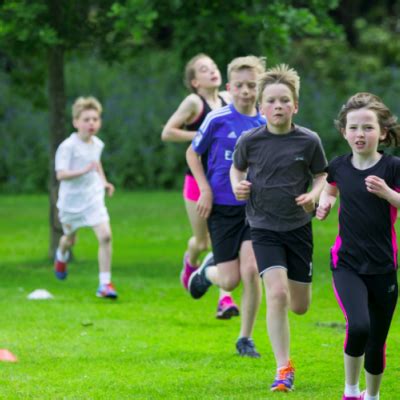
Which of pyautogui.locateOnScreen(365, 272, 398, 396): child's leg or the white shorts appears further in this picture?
the white shorts

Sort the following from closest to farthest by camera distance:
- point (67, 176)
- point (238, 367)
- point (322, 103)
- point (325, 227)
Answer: point (238, 367) → point (67, 176) → point (325, 227) → point (322, 103)

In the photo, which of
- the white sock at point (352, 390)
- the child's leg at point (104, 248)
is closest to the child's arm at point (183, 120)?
the child's leg at point (104, 248)

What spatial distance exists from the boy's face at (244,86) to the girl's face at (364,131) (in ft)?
6.09

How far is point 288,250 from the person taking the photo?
7285 millimetres

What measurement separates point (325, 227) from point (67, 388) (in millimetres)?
10738

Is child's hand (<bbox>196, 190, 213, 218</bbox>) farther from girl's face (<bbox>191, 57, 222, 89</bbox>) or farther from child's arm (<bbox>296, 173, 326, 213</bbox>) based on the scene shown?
girl's face (<bbox>191, 57, 222, 89</bbox>)

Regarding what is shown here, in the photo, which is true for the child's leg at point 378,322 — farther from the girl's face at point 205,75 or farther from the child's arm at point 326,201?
the girl's face at point 205,75

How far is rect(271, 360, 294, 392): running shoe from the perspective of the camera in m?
7.01

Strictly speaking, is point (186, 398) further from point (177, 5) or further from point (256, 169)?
point (177, 5)

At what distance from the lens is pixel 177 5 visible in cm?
1234

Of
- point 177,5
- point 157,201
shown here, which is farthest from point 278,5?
point 157,201

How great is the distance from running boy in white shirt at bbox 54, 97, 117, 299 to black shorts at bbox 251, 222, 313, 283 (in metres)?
4.19

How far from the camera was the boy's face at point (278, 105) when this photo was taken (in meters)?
7.21

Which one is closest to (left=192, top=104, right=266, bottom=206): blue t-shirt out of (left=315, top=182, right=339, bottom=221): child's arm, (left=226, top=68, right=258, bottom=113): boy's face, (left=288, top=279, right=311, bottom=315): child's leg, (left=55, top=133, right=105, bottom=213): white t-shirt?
(left=226, top=68, right=258, bottom=113): boy's face
